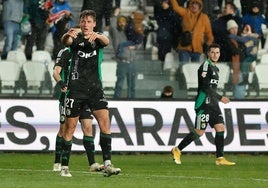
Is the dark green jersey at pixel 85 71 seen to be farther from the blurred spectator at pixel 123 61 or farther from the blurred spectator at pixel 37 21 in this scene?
the blurred spectator at pixel 37 21

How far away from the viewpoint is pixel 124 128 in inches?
885

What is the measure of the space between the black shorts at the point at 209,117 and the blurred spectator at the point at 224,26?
192 inches

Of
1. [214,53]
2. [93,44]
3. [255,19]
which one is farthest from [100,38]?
[255,19]

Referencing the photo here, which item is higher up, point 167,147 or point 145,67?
point 145,67

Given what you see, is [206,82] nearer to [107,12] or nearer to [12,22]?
[107,12]

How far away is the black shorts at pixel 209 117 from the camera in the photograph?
65.0 feet

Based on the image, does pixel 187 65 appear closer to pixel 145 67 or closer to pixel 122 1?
pixel 145 67

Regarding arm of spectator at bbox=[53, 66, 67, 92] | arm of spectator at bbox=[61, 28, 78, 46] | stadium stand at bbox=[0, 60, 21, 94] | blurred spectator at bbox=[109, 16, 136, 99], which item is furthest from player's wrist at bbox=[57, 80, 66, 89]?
blurred spectator at bbox=[109, 16, 136, 99]

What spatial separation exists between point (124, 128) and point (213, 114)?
124 inches

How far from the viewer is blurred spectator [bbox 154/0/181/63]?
24.6 m

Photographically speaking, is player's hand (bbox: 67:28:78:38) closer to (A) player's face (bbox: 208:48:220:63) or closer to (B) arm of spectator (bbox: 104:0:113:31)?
(A) player's face (bbox: 208:48:220:63)

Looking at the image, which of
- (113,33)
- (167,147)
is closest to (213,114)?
(167,147)

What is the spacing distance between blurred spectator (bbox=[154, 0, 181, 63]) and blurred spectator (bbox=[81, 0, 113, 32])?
1.18m

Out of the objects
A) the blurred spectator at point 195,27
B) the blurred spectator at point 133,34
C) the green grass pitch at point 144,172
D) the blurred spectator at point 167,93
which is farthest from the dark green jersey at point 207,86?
the blurred spectator at point 195,27
